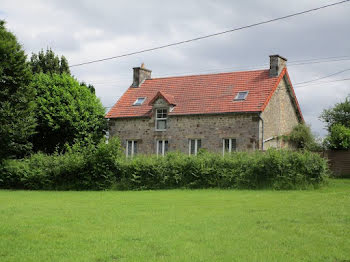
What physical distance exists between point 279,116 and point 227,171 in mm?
13334

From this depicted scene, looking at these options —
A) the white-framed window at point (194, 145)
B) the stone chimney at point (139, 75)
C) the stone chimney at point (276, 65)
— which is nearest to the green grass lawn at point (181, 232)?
the white-framed window at point (194, 145)

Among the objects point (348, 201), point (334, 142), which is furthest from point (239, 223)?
point (334, 142)

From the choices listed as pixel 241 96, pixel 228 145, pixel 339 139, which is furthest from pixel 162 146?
pixel 339 139

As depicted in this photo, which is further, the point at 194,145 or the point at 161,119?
the point at 161,119

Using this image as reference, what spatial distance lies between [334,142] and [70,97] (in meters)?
21.3

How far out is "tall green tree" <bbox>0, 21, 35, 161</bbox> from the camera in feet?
105

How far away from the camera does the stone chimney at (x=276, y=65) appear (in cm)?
3534

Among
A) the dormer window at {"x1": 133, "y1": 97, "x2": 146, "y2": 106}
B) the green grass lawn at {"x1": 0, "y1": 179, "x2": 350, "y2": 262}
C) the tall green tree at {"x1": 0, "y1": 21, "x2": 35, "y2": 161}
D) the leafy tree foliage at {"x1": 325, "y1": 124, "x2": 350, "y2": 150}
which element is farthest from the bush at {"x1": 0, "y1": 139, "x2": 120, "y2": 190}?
the leafy tree foliage at {"x1": 325, "y1": 124, "x2": 350, "y2": 150}

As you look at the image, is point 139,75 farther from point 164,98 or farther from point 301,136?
point 301,136

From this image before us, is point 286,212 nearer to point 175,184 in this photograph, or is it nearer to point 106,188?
point 175,184

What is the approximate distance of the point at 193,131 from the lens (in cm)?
3544

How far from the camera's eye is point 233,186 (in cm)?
2364

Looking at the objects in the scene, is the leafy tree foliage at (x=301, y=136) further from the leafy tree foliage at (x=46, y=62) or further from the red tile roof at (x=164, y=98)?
the leafy tree foliage at (x=46, y=62)

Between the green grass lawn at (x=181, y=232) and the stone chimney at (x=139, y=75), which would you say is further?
the stone chimney at (x=139, y=75)
